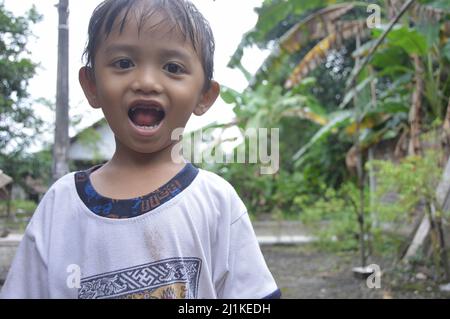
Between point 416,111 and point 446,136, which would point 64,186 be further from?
point 416,111

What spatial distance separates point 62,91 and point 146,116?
28cm

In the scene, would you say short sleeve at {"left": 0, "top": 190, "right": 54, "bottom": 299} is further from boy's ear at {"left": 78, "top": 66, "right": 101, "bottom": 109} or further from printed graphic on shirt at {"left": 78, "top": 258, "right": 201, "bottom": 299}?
boy's ear at {"left": 78, "top": 66, "right": 101, "bottom": 109}

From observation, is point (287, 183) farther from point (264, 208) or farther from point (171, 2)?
point (171, 2)

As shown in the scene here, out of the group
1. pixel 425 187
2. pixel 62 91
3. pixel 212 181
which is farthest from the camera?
pixel 425 187

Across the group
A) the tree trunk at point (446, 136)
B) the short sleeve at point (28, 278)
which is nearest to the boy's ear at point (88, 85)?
the short sleeve at point (28, 278)

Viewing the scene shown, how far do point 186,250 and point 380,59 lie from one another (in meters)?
4.23

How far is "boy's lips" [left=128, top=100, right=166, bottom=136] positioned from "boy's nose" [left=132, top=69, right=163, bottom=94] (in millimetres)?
19

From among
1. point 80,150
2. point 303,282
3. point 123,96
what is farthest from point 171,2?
point 303,282

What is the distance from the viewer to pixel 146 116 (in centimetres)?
76

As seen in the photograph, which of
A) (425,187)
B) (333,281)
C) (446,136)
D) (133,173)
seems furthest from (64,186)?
(446,136)

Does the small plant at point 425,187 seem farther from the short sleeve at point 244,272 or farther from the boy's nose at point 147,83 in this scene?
the boy's nose at point 147,83

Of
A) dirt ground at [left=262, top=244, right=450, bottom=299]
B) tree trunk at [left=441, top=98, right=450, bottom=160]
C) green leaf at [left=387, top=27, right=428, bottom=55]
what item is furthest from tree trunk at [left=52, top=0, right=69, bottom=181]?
green leaf at [left=387, top=27, right=428, bottom=55]

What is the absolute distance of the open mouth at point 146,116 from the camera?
75cm

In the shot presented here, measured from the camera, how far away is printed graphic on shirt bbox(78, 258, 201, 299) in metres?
0.73
